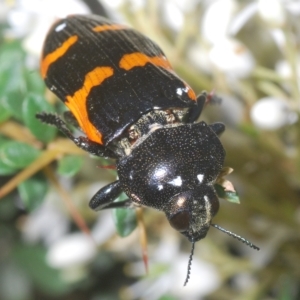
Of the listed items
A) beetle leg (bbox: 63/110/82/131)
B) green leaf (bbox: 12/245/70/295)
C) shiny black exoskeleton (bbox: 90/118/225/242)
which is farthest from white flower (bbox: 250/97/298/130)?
green leaf (bbox: 12/245/70/295)

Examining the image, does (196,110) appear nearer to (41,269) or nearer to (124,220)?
(124,220)

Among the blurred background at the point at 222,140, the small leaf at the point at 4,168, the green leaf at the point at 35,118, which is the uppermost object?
the green leaf at the point at 35,118

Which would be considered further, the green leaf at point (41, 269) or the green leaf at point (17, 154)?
the green leaf at point (41, 269)

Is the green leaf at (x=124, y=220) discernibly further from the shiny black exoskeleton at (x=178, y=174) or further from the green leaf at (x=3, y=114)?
the green leaf at (x=3, y=114)

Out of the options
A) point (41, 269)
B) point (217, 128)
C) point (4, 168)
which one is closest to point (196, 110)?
point (217, 128)

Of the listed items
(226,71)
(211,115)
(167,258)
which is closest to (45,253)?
(167,258)

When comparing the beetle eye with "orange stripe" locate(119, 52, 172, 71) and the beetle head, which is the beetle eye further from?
"orange stripe" locate(119, 52, 172, 71)

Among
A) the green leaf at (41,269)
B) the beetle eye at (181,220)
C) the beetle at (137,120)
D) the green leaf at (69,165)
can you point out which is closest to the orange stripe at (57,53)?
the beetle at (137,120)
